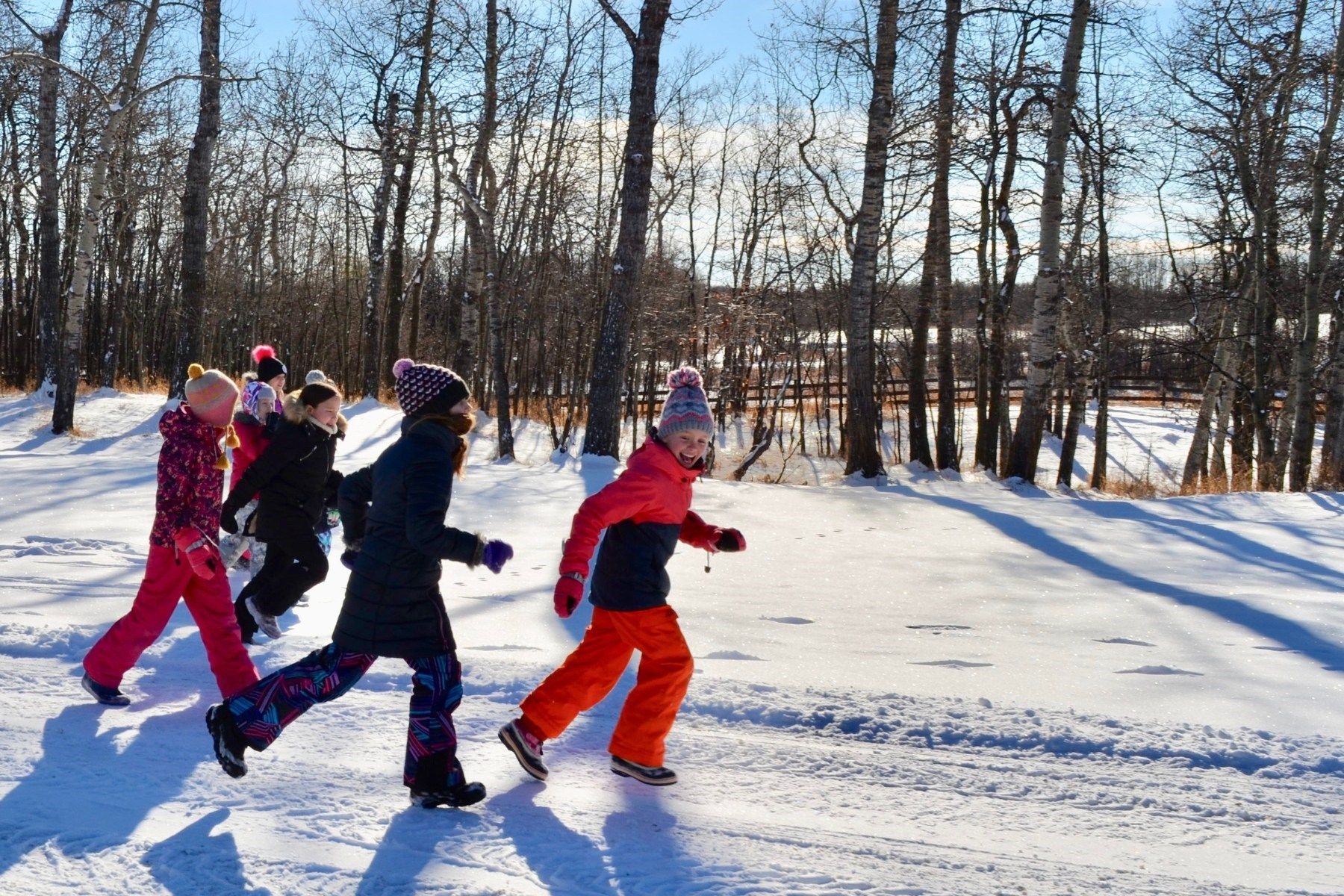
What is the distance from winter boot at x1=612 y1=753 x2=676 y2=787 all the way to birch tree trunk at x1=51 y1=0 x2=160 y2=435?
14.4 meters

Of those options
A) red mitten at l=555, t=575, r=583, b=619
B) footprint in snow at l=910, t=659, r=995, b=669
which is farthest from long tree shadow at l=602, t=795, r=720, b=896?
footprint in snow at l=910, t=659, r=995, b=669

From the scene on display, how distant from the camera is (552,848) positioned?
3268 millimetres

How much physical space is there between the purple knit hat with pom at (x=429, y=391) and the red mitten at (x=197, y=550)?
125cm

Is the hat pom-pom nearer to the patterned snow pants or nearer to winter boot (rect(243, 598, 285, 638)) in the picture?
the patterned snow pants

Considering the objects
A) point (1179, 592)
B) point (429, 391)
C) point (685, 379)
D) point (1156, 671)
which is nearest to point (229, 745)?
point (429, 391)

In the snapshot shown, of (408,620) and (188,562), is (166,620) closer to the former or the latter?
(188,562)

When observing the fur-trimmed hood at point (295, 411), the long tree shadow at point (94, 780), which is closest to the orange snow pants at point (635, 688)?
the long tree shadow at point (94, 780)

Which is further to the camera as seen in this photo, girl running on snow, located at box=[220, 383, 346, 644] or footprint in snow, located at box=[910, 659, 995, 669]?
girl running on snow, located at box=[220, 383, 346, 644]

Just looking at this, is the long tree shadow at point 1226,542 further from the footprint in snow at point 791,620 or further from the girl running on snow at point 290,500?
the girl running on snow at point 290,500

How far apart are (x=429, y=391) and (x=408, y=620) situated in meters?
0.77

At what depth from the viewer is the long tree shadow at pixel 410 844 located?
299 centimetres

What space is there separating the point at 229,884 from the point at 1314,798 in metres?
3.61

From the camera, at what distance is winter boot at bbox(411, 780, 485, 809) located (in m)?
3.53

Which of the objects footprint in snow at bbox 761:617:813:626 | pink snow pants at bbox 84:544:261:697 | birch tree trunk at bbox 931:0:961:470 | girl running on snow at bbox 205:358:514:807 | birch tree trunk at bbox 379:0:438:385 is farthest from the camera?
birch tree trunk at bbox 379:0:438:385
